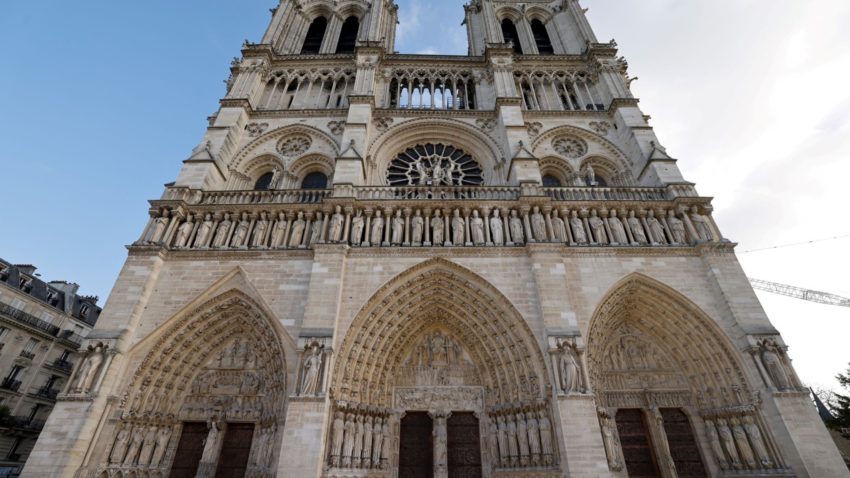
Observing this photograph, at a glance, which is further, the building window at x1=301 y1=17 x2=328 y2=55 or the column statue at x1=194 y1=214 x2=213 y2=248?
the building window at x1=301 y1=17 x2=328 y2=55

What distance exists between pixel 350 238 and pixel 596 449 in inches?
260

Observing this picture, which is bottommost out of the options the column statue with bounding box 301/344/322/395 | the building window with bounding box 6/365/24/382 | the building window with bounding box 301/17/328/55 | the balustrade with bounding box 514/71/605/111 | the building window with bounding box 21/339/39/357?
the column statue with bounding box 301/344/322/395

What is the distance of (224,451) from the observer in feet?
26.6

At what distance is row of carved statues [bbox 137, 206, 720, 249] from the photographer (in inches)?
376

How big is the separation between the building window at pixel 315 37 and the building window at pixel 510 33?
8.48 metres

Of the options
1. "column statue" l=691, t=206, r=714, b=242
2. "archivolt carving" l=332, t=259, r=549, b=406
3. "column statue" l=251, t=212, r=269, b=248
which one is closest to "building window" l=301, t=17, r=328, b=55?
"column statue" l=251, t=212, r=269, b=248

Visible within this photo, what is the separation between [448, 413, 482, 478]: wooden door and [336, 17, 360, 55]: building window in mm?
15488

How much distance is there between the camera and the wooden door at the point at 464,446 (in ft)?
26.2

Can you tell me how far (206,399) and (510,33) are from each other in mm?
19283

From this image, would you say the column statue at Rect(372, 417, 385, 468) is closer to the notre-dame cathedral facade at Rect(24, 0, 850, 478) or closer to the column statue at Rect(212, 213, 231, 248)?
the notre-dame cathedral facade at Rect(24, 0, 850, 478)

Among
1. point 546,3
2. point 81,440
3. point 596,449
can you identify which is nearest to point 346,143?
point 81,440

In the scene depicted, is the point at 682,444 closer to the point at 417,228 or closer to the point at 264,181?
the point at 417,228

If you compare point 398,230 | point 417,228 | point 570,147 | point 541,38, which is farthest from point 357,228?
point 541,38

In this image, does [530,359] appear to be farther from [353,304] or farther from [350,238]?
[350,238]
